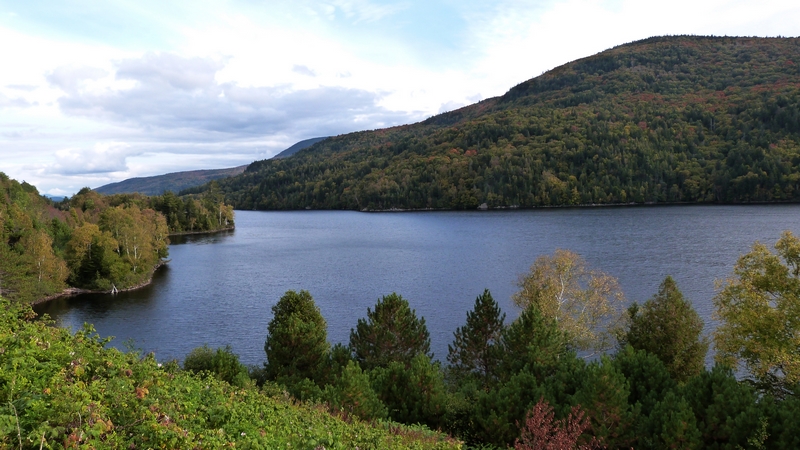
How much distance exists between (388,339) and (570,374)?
12.3 metres

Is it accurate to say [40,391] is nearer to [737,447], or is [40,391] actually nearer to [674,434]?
[674,434]

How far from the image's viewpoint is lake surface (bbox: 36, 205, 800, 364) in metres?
52.7

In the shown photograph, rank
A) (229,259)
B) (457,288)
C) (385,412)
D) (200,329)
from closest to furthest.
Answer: (385,412) → (200,329) → (457,288) → (229,259)

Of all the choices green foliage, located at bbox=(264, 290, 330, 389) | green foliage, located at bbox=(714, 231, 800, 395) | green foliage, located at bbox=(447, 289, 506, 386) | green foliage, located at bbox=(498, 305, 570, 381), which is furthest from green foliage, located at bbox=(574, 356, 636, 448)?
green foliage, located at bbox=(264, 290, 330, 389)

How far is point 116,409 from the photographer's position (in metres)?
8.97

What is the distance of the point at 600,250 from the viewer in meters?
85.4

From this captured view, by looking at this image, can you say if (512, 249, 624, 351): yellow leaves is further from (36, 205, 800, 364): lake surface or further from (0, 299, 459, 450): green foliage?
(0, 299, 459, 450): green foliage

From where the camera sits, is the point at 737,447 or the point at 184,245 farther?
the point at 184,245

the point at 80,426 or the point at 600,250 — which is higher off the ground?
the point at 80,426

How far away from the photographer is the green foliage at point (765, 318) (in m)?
25.7

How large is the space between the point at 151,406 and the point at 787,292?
98.3 ft

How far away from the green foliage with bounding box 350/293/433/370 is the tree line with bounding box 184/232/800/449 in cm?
7

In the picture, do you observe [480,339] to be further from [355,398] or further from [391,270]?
[391,270]

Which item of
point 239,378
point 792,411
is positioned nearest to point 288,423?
point 239,378
